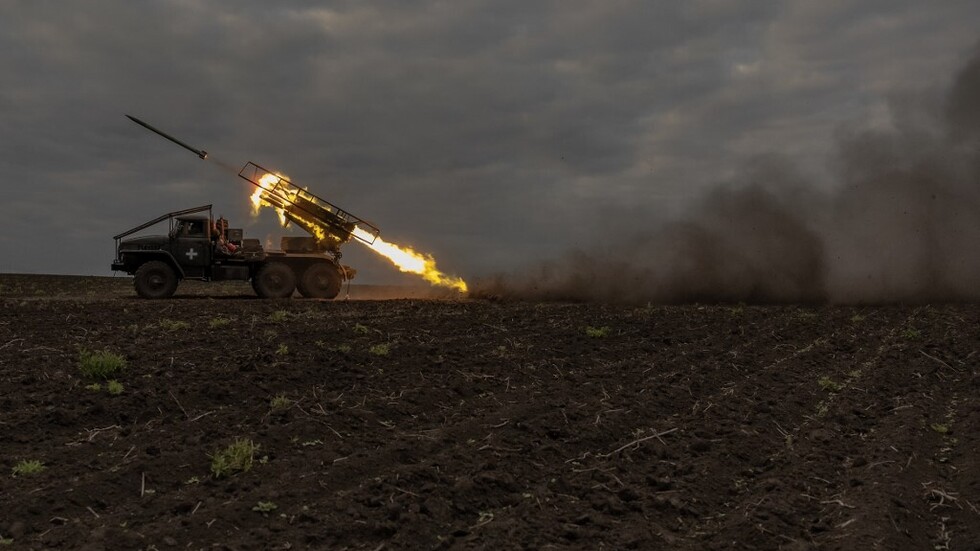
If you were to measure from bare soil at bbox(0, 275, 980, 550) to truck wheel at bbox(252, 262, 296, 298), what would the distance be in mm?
12020

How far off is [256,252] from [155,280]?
3.67 metres

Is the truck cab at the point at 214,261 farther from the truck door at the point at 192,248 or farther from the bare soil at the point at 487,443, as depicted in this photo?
the bare soil at the point at 487,443

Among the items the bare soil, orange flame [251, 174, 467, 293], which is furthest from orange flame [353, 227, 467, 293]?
the bare soil

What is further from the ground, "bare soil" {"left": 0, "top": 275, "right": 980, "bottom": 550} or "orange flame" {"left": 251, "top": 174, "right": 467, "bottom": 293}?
"orange flame" {"left": 251, "top": 174, "right": 467, "bottom": 293}

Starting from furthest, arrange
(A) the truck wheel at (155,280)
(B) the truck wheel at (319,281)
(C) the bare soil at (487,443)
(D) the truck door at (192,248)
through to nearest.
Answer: (B) the truck wheel at (319,281), (D) the truck door at (192,248), (A) the truck wheel at (155,280), (C) the bare soil at (487,443)

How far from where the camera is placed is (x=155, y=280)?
26031 millimetres

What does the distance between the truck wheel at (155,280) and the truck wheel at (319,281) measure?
468 cm

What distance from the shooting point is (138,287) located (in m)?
25.9

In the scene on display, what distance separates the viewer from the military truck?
2608 cm

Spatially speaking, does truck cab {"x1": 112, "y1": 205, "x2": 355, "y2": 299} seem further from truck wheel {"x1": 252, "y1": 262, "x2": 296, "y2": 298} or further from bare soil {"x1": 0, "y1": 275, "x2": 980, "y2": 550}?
bare soil {"x1": 0, "y1": 275, "x2": 980, "y2": 550}

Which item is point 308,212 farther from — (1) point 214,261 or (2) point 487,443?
(2) point 487,443

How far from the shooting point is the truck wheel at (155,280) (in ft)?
84.9

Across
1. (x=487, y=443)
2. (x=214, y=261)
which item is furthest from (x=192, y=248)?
(x=487, y=443)

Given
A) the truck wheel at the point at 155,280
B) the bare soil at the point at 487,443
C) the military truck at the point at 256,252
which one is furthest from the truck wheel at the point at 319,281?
the bare soil at the point at 487,443
